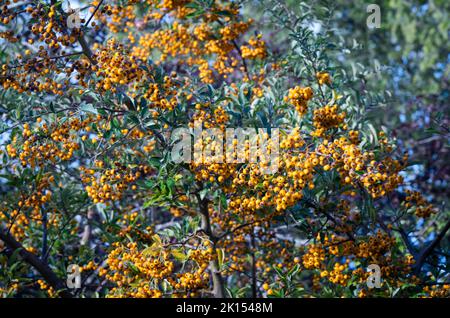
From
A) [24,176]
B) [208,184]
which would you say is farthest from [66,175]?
[208,184]

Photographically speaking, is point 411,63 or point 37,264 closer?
point 37,264

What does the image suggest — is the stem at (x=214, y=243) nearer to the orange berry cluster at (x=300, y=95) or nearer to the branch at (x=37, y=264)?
the orange berry cluster at (x=300, y=95)

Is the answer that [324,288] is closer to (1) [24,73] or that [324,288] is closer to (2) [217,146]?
(2) [217,146]

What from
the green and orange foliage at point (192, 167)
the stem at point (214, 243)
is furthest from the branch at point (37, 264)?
the stem at point (214, 243)

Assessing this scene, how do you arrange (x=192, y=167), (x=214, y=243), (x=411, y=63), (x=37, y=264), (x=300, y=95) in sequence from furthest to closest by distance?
(x=411, y=63)
(x=37, y=264)
(x=214, y=243)
(x=300, y=95)
(x=192, y=167)

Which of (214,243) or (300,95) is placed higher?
(300,95)

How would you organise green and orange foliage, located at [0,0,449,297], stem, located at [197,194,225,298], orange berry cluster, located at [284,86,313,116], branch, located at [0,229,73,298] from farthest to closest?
branch, located at [0,229,73,298]
stem, located at [197,194,225,298]
orange berry cluster, located at [284,86,313,116]
green and orange foliage, located at [0,0,449,297]

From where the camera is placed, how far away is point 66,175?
14.4 ft

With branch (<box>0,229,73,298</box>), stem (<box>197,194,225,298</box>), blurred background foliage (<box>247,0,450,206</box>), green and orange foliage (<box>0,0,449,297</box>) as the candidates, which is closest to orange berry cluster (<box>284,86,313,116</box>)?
green and orange foliage (<box>0,0,449,297</box>)

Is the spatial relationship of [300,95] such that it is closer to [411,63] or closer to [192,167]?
[192,167]

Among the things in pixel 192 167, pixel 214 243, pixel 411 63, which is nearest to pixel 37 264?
pixel 214 243

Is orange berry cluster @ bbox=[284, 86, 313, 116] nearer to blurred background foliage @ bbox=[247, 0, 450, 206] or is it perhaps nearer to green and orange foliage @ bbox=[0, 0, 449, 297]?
green and orange foliage @ bbox=[0, 0, 449, 297]

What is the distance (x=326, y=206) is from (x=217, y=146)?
890mm

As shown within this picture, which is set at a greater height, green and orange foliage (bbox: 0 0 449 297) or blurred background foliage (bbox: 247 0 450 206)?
blurred background foliage (bbox: 247 0 450 206)
